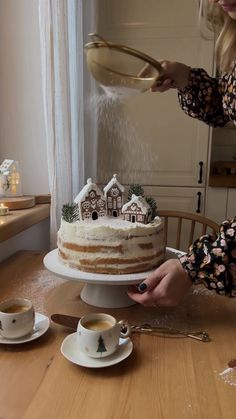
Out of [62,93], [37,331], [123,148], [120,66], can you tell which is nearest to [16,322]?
[37,331]

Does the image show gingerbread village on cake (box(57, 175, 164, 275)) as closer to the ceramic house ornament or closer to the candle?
the candle

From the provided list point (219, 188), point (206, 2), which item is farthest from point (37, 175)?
point (219, 188)

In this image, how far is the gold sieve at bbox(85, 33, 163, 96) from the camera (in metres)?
0.56

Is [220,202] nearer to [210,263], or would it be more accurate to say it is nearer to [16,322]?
[210,263]

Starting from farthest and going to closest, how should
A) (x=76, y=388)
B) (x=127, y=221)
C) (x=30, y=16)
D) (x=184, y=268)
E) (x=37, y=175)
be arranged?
(x=37, y=175)
(x=30, y=16)
(x=127, y=221)
(x=184, y=268)
(x=76, y=388)

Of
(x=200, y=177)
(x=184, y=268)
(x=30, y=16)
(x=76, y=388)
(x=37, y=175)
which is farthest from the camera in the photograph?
(x=200, y=177)

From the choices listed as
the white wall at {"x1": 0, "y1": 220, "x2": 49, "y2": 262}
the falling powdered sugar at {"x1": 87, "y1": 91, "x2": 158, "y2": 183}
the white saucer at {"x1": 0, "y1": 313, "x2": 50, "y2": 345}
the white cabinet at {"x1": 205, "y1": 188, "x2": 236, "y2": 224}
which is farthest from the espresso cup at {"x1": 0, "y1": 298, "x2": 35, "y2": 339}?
the white cabinet at {"x1": 205, "y1": 188, "x2": 236, "y2": 224}

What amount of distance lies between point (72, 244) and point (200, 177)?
1.44m

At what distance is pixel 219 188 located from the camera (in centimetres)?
213

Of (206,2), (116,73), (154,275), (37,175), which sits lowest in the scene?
(154,275)

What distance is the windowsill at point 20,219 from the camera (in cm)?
105

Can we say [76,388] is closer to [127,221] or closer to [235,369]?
[235,369]

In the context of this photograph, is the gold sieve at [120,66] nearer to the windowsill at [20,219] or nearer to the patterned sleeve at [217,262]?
the patterned sleeve at [217,262]

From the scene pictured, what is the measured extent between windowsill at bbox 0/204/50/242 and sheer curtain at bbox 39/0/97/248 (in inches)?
2.1
